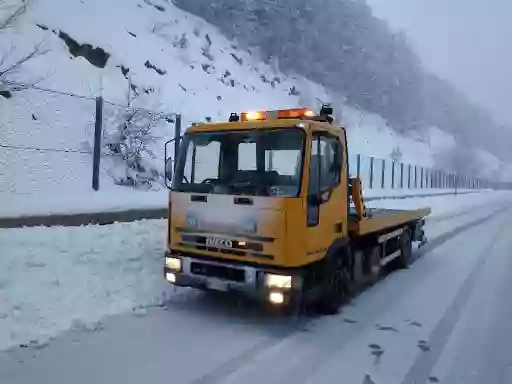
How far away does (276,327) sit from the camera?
5742 mm

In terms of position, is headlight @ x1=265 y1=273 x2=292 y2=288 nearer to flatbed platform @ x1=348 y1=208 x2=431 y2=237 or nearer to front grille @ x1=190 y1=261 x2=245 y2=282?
front grille @ x1=190 y1=261 x2=245 y2=282

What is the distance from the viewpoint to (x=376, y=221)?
26.2 ft

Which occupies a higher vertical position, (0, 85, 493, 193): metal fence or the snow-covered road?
(0, 85, 493, 193): metal fence

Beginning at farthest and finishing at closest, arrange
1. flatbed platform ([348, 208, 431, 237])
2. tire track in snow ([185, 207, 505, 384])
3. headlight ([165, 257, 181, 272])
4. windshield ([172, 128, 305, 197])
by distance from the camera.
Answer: flatbed platform ([348, 208, 431, 237]) → headlight ([165, 257, 181, 272]) → windshield ([172, 128, 305, 197]) → tire track in snow ([185, 207, 505, 384])

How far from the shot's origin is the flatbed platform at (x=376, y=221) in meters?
7.05

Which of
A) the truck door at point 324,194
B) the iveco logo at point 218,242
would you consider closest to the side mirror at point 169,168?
the iveco logo at point 218,242

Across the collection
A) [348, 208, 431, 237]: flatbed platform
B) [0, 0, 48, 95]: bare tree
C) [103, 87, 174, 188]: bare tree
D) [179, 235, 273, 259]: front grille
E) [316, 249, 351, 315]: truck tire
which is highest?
[0, 0, 48, 95]: bare tree

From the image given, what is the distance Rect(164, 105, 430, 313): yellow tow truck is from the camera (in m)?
5.43

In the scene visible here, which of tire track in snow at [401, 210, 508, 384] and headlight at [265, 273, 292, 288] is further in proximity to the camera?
headlight at [265, 273, 292, 288]

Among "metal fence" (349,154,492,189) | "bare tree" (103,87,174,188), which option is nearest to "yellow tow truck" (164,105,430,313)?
"bare tree" (103,87,174,188)

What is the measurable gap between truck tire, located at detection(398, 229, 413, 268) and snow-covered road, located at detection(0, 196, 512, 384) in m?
1.82

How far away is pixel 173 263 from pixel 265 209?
1.50 meters

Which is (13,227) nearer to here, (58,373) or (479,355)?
(58,373)

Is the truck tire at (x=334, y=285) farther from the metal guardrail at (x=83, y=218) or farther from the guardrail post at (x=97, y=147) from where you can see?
the guardrail post at (x=97, y=147)
